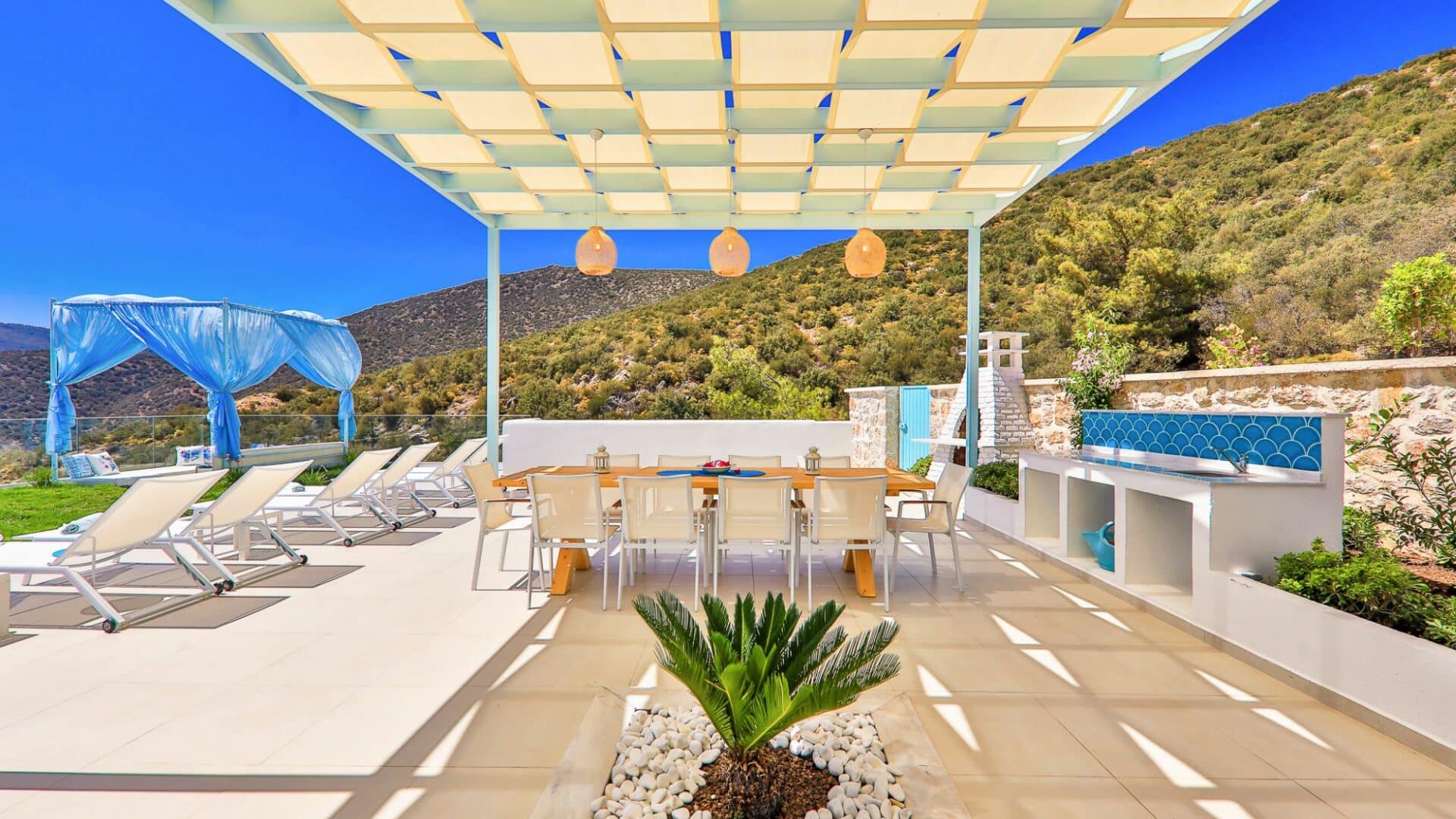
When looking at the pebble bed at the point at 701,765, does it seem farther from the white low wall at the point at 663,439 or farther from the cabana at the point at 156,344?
the cabana at the point at 156,344

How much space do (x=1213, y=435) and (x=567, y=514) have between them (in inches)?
149

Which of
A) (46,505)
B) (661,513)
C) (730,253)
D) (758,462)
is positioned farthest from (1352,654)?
(46,505)

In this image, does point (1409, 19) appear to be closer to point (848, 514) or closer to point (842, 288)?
point (842, 288)

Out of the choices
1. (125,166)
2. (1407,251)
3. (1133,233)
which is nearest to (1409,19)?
(1133,233)

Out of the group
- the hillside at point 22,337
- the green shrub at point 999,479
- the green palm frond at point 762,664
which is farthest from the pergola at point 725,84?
the hillside at point 22,337

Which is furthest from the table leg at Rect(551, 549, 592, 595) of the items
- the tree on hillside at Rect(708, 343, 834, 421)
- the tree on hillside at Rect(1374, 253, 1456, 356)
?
the tree on hillside at Rect(708, 343, 834, 421)

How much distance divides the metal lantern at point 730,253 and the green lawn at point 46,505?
7203 millimetres

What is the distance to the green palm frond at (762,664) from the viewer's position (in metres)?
1.63

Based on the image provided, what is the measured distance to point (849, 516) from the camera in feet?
12.7

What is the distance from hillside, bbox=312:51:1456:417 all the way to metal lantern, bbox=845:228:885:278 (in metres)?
8.26

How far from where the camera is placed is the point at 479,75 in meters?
4.21

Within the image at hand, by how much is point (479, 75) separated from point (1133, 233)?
15.7 metres

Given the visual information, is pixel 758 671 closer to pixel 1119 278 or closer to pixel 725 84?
pixel 725 84

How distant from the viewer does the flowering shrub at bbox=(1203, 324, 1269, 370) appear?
9.06 m
